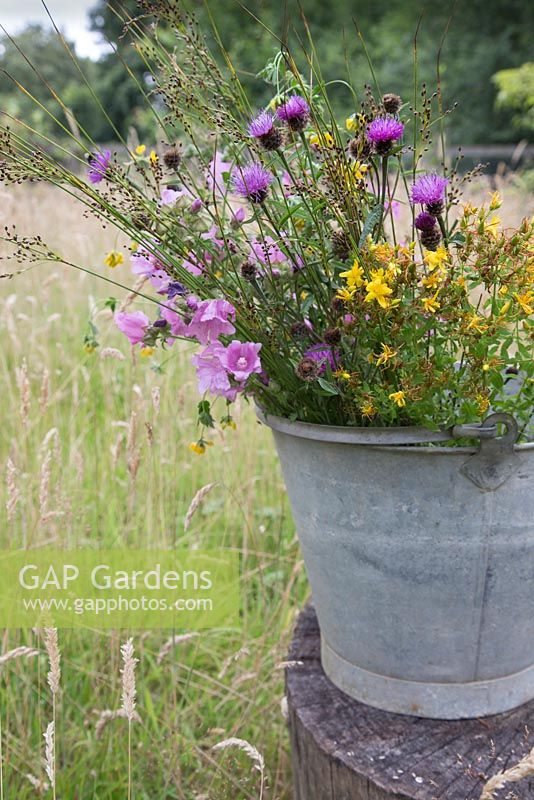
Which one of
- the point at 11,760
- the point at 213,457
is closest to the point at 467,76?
the point at 213,457

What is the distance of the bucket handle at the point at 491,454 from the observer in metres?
0.87

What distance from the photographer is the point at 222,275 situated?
960mm

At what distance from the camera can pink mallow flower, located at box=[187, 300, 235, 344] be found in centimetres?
88

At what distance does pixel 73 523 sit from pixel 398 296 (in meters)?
1.11

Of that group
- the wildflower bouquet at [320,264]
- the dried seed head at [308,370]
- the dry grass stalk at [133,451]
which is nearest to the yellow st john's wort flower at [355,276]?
the wildflower bouquet at [320,264]

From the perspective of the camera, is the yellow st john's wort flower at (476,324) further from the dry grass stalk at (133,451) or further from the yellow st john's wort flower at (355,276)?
the dry grass stalk at (133,451)

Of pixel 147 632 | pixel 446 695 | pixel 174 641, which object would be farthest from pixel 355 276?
pixel 147 632

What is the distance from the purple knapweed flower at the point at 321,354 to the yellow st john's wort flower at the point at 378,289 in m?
0.14

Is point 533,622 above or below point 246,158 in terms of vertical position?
below

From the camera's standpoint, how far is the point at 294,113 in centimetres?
84

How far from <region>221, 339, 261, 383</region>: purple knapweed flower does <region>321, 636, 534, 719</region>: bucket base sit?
0.49 m

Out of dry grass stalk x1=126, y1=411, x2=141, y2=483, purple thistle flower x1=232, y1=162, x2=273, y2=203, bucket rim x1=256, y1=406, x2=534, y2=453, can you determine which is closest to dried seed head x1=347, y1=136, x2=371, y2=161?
purple thistle flower x1=232, y1=162, x2=273, y2=203

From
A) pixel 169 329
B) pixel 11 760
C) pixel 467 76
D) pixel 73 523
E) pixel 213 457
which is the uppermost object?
pixel 467 76

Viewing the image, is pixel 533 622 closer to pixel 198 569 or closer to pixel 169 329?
pixel 169 329
